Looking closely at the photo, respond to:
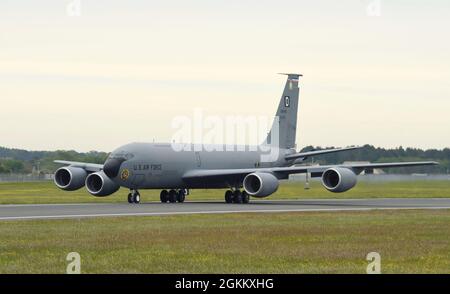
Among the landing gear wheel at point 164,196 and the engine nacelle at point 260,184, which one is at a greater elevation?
the engine nacelle at point 260,184

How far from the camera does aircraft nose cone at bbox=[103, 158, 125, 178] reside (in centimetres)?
5069

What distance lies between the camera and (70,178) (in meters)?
54.6

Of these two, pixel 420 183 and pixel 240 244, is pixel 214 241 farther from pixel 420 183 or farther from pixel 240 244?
pixel 420 183

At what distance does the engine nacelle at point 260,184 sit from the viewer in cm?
5073

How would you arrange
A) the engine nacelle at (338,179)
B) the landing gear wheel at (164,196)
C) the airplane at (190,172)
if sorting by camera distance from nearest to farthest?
the engine nacelle at (338,179), the airplane at (190,172), the landing gear wheel at (164,196)

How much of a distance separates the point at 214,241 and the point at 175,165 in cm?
2835

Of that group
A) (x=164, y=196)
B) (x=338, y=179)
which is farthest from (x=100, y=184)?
(x=338, y=179)

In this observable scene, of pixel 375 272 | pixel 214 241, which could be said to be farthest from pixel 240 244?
pixel 375 272

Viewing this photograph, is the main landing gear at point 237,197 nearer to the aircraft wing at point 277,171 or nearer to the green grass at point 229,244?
the aircraft wing at point 277,171

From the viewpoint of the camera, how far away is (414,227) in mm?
30750

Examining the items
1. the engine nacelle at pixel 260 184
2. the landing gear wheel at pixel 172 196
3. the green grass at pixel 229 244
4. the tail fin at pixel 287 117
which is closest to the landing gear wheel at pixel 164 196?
the landing gear wheel at pixel 172 196

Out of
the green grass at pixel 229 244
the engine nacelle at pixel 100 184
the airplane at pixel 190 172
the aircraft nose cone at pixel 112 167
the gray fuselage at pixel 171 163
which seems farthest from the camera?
the engine nacelle at pixel 100 184

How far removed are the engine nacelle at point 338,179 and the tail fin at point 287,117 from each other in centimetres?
1224
